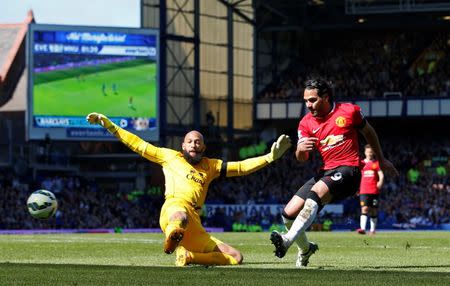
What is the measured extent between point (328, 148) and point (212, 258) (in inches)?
79.9

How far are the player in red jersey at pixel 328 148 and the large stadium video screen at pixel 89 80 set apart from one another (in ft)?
122

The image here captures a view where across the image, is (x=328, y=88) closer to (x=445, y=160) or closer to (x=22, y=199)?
(x=22, y=199)

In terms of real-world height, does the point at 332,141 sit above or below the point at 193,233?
above

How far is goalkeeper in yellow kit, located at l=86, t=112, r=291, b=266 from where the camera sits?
1389 centimetres

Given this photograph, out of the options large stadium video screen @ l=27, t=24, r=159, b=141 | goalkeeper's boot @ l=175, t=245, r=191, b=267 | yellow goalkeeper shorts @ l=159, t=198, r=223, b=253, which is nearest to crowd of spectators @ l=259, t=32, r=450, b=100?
large stadium video screen @ l=27, t=24, r=159, b=141

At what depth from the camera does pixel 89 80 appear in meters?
51.4

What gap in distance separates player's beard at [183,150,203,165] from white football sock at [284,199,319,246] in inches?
64.1

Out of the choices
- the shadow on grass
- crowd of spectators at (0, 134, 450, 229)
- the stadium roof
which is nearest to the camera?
the shadow on grass

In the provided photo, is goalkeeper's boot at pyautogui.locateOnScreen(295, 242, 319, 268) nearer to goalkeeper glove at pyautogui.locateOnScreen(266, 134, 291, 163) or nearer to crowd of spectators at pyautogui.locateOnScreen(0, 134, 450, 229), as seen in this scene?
goalkeeper glove at pyautogui.locateOnScreen(266, 134, 291, 163)

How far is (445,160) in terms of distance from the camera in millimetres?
58219

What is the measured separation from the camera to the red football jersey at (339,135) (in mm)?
13742

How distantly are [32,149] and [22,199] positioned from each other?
8.04 metres

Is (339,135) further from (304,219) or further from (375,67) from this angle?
(375,67)

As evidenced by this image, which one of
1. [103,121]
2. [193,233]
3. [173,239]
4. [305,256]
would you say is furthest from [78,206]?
[173,239]
